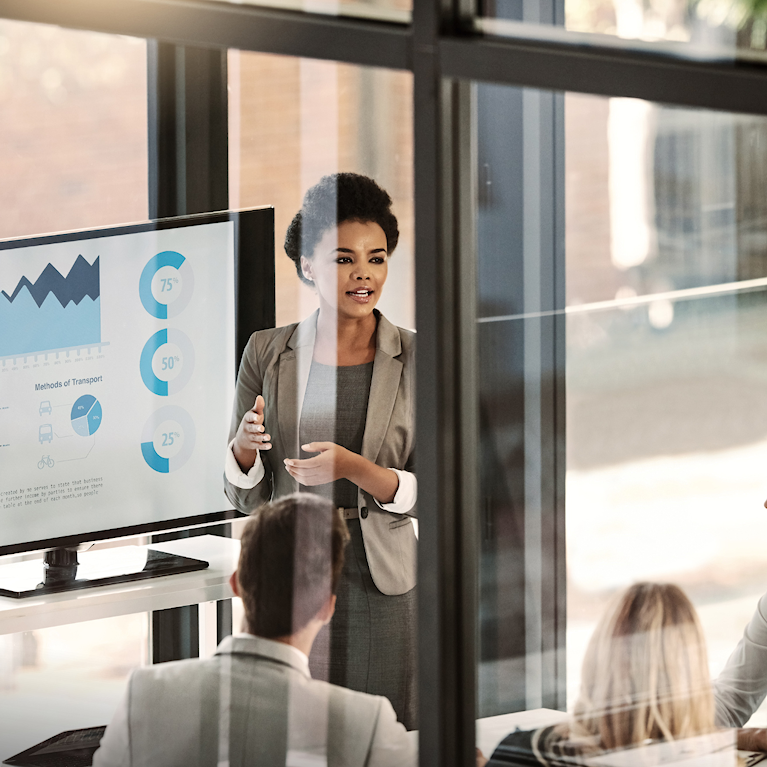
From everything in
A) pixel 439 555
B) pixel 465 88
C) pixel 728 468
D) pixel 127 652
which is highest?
pixel 465 88

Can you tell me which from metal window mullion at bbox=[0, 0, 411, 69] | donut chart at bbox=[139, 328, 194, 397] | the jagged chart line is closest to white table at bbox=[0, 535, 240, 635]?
donut chart at bbox=[139, 328, 194, 397]

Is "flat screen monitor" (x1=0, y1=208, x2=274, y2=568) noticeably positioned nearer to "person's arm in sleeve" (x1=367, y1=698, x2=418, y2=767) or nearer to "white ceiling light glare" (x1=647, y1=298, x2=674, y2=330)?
"person's arm in sleeve" (x1=367, y1=698, x2=418, y2=767)

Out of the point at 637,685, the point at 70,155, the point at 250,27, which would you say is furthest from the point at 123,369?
the point at 637,685

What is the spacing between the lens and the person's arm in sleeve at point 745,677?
1.11m

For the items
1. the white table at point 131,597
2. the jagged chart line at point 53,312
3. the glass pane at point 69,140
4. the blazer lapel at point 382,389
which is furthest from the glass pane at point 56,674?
the glass pane at point 69,140

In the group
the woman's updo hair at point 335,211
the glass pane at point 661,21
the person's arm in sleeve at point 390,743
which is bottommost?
the person's arm in sleeve at point 390,743

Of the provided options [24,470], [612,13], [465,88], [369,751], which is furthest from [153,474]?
[612,13]

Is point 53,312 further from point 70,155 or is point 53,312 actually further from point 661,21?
point 661,21

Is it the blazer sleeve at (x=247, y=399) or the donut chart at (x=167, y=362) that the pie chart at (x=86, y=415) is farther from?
the blazer sleeve at (x=247, y=399)

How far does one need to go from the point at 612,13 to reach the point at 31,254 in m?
1.13

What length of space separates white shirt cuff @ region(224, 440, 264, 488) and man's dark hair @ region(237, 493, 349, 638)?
0.46ft

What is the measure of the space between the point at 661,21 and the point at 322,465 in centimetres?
92

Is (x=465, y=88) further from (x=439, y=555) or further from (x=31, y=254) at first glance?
(x=31, y=254)

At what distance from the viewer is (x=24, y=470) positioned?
1.75 meters
